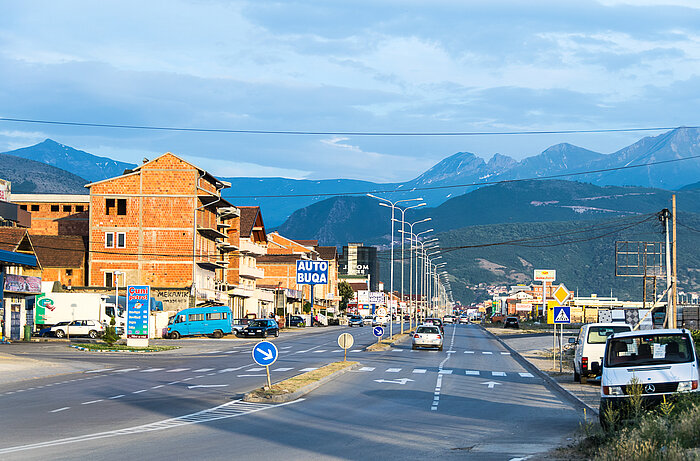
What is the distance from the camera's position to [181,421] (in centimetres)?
1769

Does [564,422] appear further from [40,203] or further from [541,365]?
[40,203]

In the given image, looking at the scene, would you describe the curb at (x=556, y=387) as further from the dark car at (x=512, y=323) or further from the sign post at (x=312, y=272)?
the dark car at (x=512, y=323)


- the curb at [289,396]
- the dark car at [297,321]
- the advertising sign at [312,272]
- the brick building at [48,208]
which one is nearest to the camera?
the curb at [289,396]

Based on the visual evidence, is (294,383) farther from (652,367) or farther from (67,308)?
(67,308)

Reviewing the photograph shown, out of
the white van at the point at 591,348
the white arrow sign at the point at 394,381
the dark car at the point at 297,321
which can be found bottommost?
the dark car at the point at 297,321

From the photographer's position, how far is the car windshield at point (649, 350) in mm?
15250

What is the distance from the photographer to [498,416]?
62.0ft

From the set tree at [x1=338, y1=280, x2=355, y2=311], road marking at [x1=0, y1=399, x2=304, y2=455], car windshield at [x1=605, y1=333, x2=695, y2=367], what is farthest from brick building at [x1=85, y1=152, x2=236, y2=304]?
tree at [x1=338, y1=280, x2=355, y2=311]

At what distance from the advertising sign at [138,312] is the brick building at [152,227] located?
22.4 meters

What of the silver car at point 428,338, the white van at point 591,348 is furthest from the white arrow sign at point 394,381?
the silver car at point 428,338

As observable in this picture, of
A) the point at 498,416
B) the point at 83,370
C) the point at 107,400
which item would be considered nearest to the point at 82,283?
the point at 83,370

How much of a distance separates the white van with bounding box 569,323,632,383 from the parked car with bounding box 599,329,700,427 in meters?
10.9

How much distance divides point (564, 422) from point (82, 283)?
227 feet

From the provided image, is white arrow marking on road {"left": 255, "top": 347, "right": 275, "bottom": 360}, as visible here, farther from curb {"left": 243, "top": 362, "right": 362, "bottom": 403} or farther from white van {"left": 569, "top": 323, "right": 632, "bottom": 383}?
white van {"left": 569, "top": 323, "right": 632, "bottom": 383}
